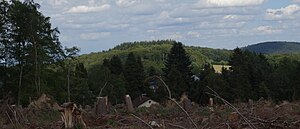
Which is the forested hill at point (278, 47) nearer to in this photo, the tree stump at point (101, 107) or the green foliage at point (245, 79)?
the green foliage at point (245, 79)

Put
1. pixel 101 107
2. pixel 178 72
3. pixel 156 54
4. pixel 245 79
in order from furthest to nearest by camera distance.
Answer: pixel 156 54
pixel 178 72
pixel 245 79
pixel 101 107

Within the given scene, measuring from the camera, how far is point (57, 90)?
2919 cm

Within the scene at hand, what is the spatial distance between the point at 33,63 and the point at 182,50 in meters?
30.6

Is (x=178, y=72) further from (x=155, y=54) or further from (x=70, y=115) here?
(x=155, y=54)

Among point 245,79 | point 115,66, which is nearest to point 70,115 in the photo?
point 245,79

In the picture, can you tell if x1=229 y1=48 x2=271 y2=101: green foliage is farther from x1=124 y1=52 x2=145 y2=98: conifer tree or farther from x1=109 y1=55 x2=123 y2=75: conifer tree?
x1=109 y1=55 x2=123 y2=75: conifer tree

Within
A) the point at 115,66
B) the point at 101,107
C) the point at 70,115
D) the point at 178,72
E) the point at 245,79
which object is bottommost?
the point at 245,79

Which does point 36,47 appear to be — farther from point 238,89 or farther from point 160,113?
point 238,89

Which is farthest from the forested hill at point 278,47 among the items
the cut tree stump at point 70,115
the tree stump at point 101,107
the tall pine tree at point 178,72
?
the cut tree stump at point 70,115

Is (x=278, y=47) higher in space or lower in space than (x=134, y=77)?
higher

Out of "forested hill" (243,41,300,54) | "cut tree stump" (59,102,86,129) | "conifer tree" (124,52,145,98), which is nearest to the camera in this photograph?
"cut tree stump" (59,102,86,129)

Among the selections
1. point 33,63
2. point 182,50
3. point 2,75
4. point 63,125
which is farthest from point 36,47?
point 182,50

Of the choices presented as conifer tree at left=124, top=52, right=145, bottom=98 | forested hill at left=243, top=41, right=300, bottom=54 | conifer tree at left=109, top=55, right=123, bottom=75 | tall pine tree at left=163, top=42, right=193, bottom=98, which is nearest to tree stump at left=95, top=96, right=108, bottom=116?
tall pine tree at left=163, top=42, right=193, bottom=98

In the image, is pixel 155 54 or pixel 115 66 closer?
pixel 115 66
